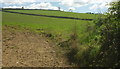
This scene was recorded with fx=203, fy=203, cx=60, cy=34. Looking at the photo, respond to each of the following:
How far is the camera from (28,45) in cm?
1076

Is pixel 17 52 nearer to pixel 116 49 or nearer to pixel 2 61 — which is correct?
pixel 2 61

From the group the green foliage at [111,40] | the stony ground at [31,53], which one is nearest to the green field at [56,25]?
the stony ground at [31,53]

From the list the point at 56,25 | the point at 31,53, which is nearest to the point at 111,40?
the point at 31,53

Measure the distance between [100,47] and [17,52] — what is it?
4.13m

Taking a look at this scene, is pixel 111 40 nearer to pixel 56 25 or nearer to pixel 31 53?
pixel 31 53

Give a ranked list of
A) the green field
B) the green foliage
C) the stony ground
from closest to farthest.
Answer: the green foliage < the stony ground < the green field

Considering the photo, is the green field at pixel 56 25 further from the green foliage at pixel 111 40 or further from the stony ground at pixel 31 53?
the green foliage at pixel 111 40

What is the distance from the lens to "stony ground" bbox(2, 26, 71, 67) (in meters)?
7.96

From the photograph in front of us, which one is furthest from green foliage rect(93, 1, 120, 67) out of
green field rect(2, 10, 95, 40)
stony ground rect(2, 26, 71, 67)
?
green field rect(2, 10, 95, 40)

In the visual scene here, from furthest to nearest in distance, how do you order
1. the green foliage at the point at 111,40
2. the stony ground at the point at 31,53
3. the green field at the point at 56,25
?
1. the green field at the point at 56,25
2. the stony ground at the point at 31,53
3. the green foliage at the point at 111,40

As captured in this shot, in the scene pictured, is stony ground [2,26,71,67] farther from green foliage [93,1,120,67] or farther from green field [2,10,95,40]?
green field [2,10,95,40]

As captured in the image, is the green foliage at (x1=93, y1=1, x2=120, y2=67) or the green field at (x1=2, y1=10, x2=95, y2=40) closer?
the green foliage at (x1=93, y1=1, x2=120, y2=67)

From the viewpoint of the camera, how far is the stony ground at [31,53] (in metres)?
7.96

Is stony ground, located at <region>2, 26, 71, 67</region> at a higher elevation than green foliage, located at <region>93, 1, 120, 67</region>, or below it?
below
